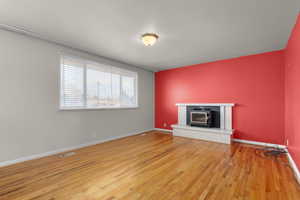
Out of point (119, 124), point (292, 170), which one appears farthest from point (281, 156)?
point (119, 124)

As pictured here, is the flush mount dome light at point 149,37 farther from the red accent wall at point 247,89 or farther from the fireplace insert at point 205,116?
the fireplace insert at point 205,116

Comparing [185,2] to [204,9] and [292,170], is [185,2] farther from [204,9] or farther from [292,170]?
[292,170]

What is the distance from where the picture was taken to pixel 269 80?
3.67m

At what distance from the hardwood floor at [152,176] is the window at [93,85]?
134 cm

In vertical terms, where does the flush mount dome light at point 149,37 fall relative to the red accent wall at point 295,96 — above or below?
above

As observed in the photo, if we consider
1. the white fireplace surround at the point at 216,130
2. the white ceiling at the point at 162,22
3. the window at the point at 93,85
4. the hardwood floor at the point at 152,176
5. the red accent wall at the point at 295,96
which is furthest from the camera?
the white fireplace surround at the point at 216,130

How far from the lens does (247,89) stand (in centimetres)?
398

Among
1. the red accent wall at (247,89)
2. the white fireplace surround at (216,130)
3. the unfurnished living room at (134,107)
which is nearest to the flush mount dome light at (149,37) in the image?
the unfurnished living room at (134,107)

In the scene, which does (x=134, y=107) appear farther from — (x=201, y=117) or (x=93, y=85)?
(x=201, y=117)

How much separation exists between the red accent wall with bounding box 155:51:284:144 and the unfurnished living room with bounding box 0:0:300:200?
0.03 metres

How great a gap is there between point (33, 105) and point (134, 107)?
2928 millimetres

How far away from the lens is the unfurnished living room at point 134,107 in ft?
6.38

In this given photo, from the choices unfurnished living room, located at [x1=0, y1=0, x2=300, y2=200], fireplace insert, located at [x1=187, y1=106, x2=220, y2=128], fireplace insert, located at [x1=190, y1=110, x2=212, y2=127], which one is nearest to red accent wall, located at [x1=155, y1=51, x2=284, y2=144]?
unfurnished living room, located at [x1=0, y1=0, x2=300, y2=200]

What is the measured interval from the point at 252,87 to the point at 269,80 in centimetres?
40
